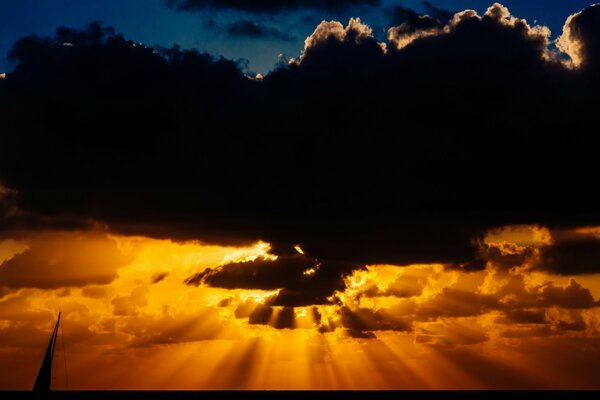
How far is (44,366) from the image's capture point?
116 metres

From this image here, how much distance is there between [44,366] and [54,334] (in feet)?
19.0

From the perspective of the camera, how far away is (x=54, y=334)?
116250mm
